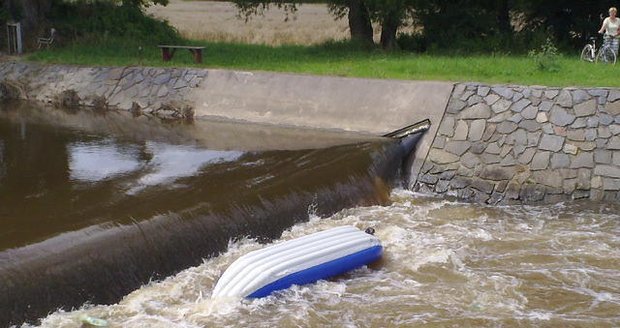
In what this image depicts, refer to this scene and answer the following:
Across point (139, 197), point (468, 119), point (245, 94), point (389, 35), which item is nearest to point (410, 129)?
point (468, 119)

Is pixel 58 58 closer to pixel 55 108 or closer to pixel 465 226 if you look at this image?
pixel 55 108

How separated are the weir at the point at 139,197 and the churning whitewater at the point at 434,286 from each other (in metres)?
0.22

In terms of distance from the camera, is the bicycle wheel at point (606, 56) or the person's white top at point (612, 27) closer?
the bicycle wheel at point (606, 56)

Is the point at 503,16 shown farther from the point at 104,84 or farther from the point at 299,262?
the point at 299,262

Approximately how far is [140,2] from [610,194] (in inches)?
627

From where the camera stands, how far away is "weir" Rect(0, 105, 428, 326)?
7.07 metres

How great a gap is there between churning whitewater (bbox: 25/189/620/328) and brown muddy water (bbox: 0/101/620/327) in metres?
0.02

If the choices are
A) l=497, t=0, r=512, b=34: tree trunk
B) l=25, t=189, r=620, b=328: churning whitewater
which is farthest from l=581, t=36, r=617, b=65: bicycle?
l=25, t=189, r=620, b=328: churning whitewater

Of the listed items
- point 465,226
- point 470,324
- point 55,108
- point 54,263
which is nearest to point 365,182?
point 465,226

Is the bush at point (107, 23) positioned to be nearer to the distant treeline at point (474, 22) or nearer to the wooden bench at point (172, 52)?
the distant treeline at point (474, 22)

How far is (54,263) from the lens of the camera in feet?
22.8

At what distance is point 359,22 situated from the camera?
21531 millimetres

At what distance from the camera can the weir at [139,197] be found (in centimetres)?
707

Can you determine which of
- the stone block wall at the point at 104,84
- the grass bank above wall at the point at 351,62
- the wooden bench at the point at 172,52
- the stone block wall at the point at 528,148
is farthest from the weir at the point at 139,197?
the wooden bench at the point at 172,52
